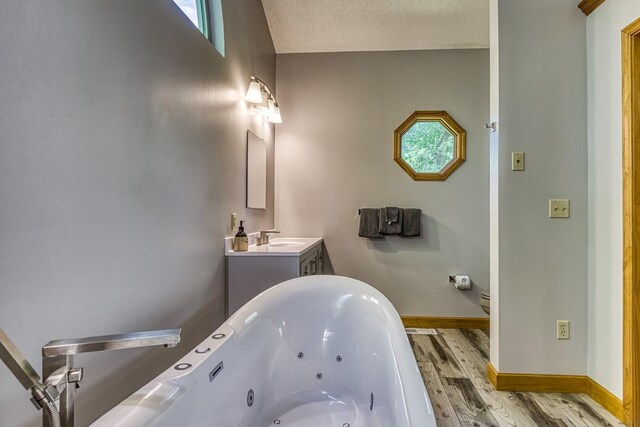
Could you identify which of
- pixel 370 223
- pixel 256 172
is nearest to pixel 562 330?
pixel 370 223

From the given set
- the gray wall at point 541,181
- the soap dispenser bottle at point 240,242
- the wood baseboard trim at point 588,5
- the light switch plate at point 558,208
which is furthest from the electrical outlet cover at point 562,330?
the soap dispenser bottle at point 240,242

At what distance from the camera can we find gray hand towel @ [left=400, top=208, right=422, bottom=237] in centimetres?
285

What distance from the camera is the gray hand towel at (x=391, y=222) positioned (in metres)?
2.84

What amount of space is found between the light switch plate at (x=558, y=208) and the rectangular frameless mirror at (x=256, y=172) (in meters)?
1.94

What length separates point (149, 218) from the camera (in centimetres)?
118

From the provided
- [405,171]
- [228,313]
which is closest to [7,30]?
[228,313]

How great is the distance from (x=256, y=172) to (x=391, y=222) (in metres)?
1.28

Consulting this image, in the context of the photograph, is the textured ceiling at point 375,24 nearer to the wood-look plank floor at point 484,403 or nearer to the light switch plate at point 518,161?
the light switch plate at point 518,161

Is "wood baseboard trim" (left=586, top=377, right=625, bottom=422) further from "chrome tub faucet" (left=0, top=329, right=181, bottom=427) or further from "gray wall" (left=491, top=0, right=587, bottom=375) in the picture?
"chrome tub faucet" (left=0, top=329, right=181, bottom=427)

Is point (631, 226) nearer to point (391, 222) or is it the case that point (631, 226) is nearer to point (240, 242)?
point (391, 222)

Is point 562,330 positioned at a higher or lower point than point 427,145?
lower

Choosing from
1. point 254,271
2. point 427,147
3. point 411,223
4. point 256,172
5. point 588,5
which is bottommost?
point 254,271

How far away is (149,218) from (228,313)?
0.93 metres

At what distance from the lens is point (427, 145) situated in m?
2.98
